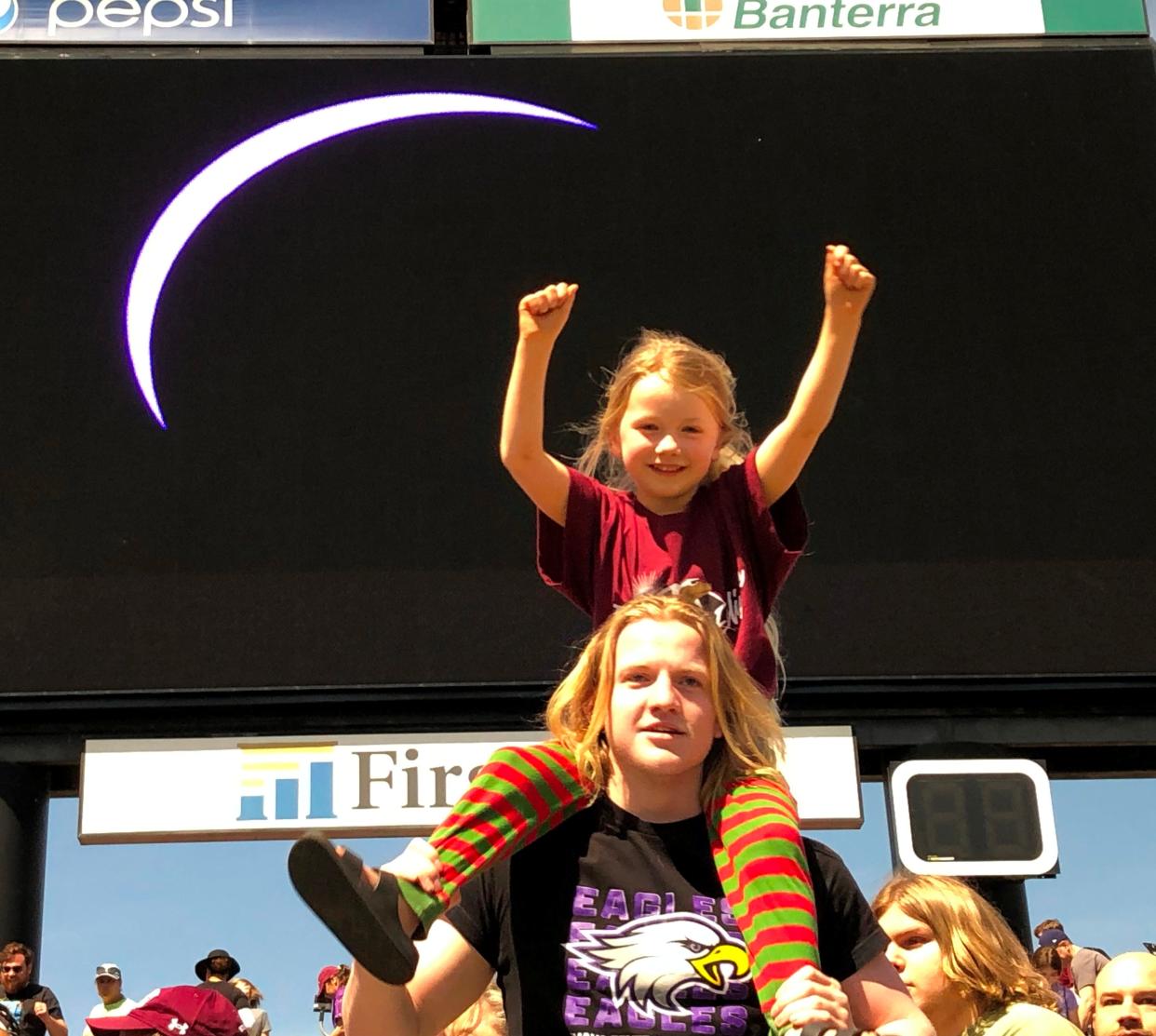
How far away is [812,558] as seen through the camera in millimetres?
5934

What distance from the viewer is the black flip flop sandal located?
1668 millimetres

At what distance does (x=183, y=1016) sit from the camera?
3.08 metres

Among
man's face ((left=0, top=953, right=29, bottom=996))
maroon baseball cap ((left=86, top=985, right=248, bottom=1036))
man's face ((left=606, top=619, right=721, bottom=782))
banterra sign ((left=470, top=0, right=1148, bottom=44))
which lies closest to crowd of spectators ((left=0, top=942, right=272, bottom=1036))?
man's face ((left=0, top=953, right=29, bottom=996))

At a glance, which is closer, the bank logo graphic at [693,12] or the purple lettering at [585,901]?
the purple lettering at [585,901]

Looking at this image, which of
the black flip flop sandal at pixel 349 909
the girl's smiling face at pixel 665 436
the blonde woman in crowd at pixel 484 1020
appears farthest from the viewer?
the blonde woman in crowd at pixel 484 1020

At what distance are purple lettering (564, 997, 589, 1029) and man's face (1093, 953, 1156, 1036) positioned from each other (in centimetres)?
136

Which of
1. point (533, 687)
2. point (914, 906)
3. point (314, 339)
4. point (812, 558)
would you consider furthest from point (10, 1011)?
point (914, 906)

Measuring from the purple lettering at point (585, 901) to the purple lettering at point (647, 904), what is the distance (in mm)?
40

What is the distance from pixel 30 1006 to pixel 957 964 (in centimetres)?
398

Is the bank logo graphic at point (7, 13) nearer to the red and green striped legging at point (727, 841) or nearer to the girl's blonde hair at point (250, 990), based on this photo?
the girl's blonde hair at point (250, 990)

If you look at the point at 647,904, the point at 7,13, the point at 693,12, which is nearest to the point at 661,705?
the point at 647,904

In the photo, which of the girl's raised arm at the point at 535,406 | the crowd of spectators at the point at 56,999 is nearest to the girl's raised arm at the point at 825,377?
the girl's raised arm at the point at 535,406

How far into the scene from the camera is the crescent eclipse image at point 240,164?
616cm

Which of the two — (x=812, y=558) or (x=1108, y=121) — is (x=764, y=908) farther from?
(x=1108, y=121)
